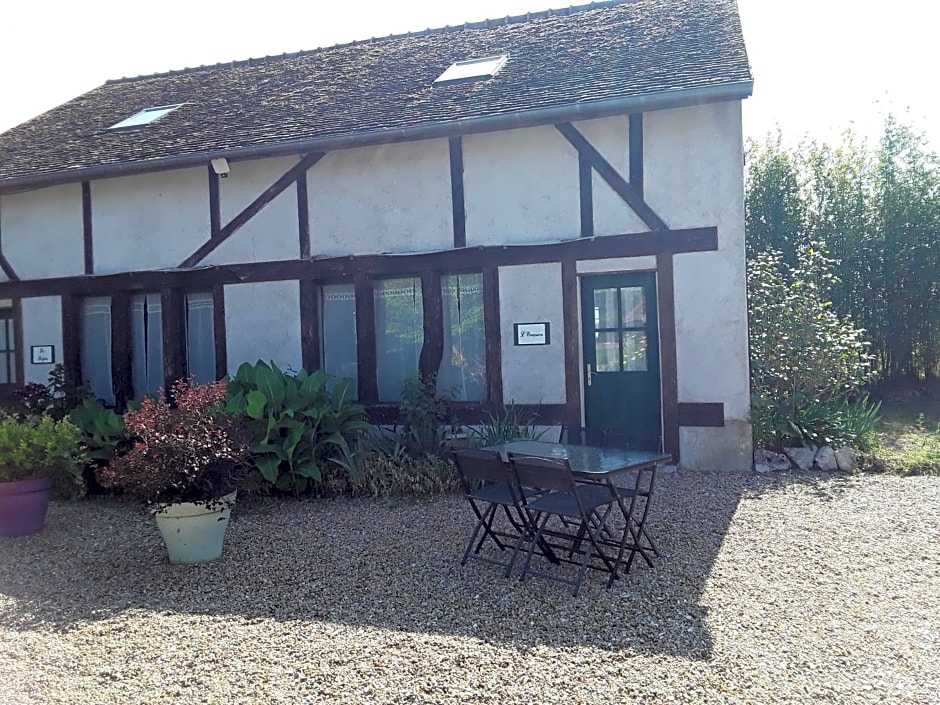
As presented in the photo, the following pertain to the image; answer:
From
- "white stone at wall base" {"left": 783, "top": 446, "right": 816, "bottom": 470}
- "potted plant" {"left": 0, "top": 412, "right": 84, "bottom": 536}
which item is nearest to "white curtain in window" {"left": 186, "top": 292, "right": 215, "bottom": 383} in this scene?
"potted plant" {"left": 0, "top": 412, "right": 84, "bottom": 536}

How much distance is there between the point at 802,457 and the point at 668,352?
5.25 ft

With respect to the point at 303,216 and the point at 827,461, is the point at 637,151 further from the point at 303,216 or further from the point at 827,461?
the point at 303,216

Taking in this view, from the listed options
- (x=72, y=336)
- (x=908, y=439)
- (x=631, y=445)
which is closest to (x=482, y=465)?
(x=631, y=445)

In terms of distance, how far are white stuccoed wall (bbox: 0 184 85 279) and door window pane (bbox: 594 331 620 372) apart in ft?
21.2

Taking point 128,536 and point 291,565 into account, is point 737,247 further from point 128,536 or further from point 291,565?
point 128,536

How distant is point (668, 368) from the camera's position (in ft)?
24.5

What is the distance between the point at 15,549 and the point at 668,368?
5.74 metres

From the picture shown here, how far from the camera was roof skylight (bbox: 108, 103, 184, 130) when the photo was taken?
1020cm

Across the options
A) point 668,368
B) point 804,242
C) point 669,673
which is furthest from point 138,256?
point 804,242

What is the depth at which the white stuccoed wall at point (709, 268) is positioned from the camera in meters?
7.29

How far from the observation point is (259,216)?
889cm

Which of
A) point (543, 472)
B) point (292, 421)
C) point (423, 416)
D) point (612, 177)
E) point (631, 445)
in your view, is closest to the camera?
point (543, 472)

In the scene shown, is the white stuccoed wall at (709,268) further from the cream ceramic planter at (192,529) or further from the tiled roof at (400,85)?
the cream ceramic planter at (192,529)

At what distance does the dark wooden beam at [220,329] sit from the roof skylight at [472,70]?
351 cm
